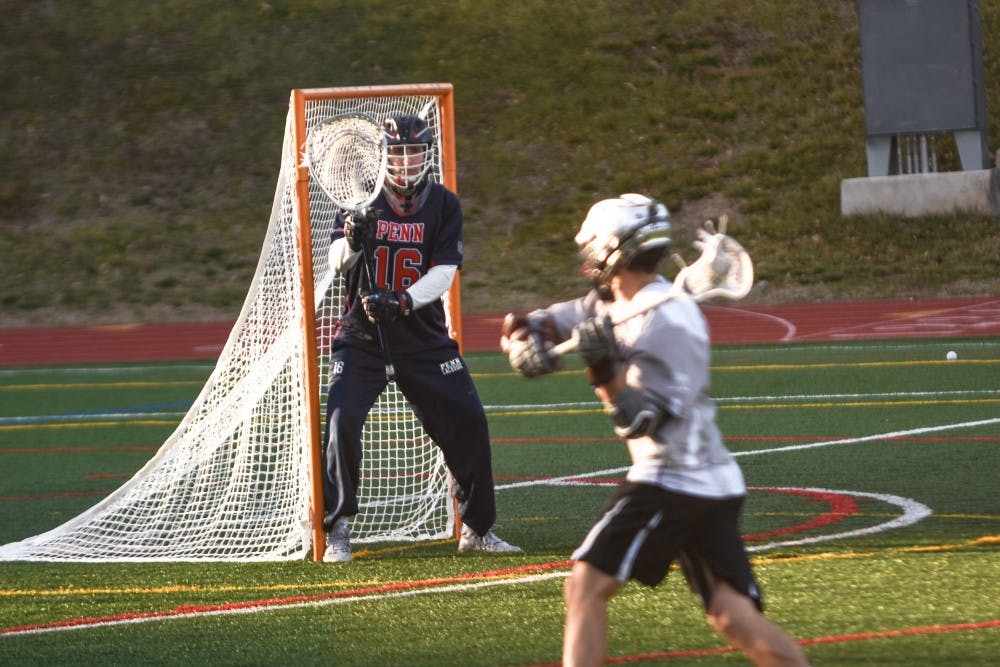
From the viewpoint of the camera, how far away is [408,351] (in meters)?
7.12

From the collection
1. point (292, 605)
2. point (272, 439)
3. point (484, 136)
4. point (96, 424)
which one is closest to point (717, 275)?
point (292, 605)

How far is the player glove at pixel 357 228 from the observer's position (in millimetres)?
6867

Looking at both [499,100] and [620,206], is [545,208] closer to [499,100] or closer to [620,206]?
[499,100]

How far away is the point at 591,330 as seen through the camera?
4.07 meters

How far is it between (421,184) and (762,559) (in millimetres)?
2129

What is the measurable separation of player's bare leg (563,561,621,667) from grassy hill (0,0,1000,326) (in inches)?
775

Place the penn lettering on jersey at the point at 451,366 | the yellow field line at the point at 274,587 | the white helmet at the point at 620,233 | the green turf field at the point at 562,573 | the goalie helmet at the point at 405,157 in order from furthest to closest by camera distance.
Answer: the penn lettering on jersey at the point at 451,366, the goalie helmet at the point at 405,157, the yellow field line at the point at 274,587, the green turf field at the point at 562,573, the white helmet at the point at 620,233

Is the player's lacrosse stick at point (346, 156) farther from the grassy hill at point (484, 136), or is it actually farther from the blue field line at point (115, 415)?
the grassy hill at point (484, 136)

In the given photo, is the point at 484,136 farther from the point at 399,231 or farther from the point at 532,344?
the point at 532,344

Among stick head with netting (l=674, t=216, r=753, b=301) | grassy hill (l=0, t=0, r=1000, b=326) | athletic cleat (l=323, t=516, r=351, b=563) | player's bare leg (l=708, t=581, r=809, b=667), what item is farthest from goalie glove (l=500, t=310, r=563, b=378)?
grassy hill (l=0, t=0, r=1000, b=326)

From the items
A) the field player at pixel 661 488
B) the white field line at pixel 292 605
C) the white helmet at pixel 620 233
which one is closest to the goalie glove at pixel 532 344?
the field player at pixel 661 488

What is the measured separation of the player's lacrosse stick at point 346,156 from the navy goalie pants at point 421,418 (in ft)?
2.27

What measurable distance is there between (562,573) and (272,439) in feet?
6.31

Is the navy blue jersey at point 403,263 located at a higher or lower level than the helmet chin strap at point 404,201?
lower
